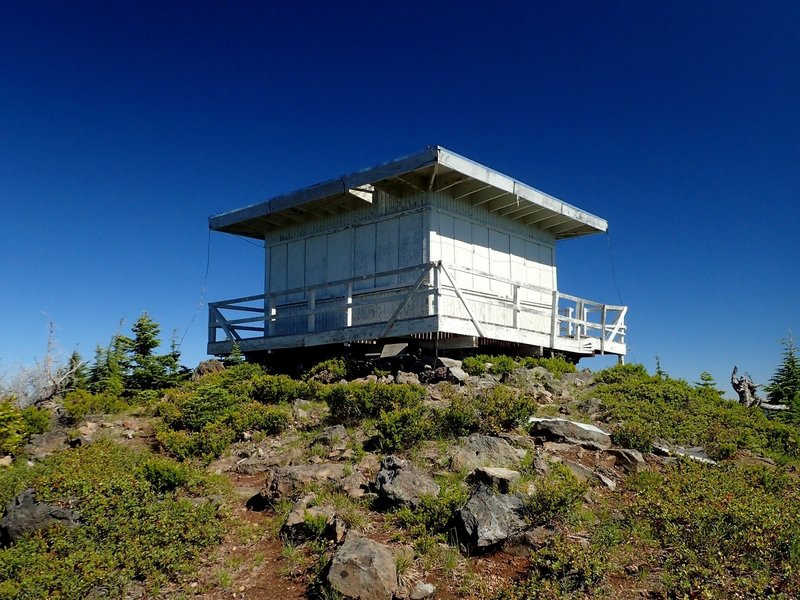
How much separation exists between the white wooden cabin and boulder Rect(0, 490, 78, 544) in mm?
8900

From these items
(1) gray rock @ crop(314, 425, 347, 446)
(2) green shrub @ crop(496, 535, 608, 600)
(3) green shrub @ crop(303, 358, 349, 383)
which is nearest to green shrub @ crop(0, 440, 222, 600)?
(1) gray rock @ crop(314, 425, 347, 446)

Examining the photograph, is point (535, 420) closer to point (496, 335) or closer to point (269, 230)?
point (496, 335)

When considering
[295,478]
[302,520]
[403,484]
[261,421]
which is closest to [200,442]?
[261,421]

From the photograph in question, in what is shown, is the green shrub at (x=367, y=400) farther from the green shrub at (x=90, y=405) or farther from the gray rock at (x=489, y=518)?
the green shrub at (x=90, y=405)

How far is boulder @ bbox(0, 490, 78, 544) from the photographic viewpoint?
26.1 feet

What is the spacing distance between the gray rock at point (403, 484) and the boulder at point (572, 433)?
2986 mm

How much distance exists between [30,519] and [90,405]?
724 cm

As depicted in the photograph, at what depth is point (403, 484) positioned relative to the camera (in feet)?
27.7

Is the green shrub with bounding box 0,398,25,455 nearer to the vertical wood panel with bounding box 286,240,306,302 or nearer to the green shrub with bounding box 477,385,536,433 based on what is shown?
the green shrub with bounding box 477,385,536,433

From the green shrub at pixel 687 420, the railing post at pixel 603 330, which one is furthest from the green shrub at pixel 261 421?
the railing post at pixel 603 330

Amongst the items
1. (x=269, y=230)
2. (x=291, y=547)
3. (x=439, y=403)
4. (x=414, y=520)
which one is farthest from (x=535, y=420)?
(x=269, y=230)

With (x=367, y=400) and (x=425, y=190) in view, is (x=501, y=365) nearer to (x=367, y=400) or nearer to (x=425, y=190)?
(x=367, y=400)

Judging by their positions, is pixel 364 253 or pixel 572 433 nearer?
pixel 572 433

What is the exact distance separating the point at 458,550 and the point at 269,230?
1709cm
